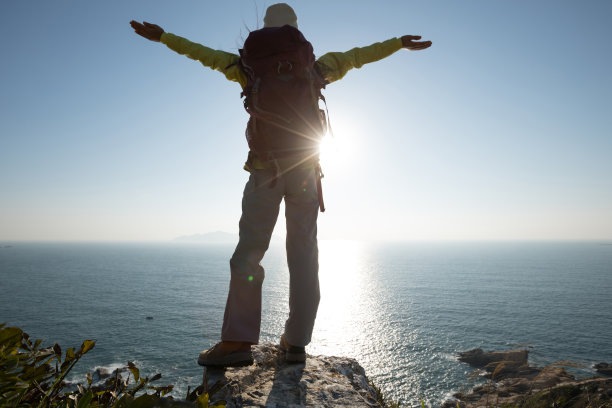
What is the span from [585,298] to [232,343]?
119 metres

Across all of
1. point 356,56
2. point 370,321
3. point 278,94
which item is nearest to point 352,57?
point 356,56

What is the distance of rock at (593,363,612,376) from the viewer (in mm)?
42312

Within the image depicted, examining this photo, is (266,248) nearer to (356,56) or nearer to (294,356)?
(294,356)

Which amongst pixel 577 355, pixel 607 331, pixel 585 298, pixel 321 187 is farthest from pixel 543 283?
pixel 321 187

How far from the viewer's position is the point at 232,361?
3.57m

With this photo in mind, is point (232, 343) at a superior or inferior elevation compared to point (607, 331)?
superior

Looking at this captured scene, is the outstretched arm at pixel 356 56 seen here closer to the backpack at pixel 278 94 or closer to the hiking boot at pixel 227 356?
the backpack at pixel 278 94

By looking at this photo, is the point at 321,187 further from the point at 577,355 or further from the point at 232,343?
the point at 577,355

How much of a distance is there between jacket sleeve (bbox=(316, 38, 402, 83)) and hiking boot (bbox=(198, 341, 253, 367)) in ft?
11.0

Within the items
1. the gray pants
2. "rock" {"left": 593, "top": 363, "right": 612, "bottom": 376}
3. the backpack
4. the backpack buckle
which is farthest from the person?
"rock" {"left": 593, "top": 363, "right": 612, "bottom": 376}

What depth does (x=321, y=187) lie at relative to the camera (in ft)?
13.6

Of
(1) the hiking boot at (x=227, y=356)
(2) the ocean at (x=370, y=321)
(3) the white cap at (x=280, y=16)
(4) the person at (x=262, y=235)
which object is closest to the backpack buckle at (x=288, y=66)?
(4) the person at (x=262, y=235)

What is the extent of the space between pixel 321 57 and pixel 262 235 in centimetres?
239

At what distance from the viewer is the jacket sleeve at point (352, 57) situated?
4.20 m
